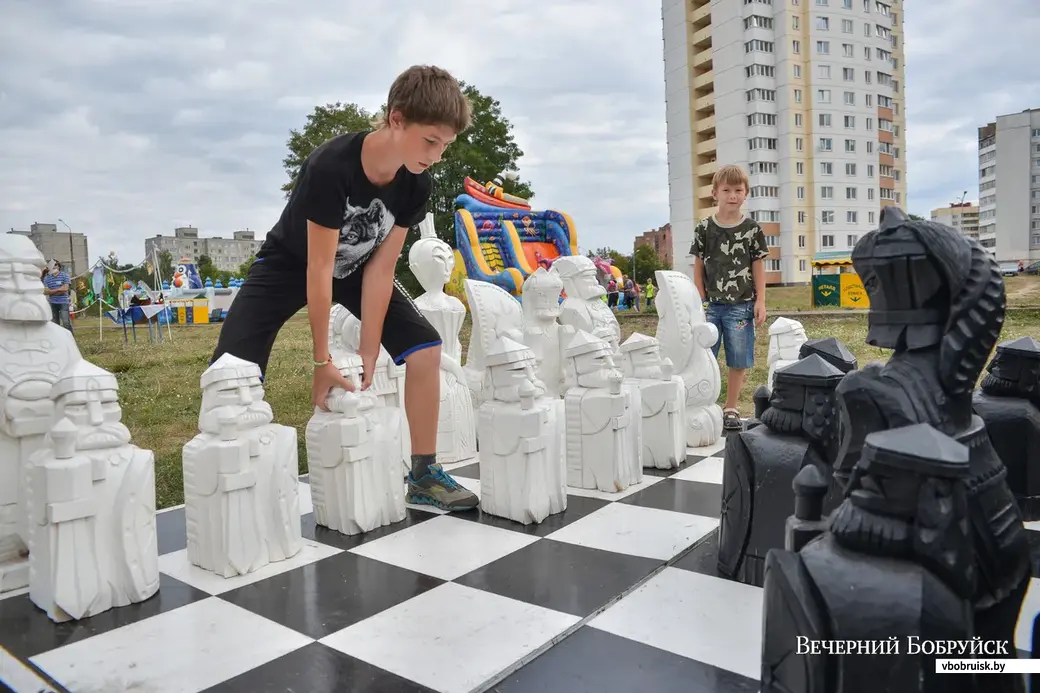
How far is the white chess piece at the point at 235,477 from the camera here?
178cm

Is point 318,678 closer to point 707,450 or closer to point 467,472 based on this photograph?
point 467,472

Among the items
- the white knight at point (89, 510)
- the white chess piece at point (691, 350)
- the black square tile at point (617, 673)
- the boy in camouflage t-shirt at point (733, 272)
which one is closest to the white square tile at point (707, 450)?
the white chess piece at point (691, 350)

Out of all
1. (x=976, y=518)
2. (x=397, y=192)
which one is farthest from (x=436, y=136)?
(x=976, y=518)

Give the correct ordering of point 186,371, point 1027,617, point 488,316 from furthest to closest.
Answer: point 186,371, point 488,316, point 1027,617

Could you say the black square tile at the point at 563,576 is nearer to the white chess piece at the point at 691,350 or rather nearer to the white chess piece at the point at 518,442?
the white chess piece at the point at 518,442

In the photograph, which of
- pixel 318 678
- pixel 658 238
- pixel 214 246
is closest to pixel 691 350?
pixel 318 678

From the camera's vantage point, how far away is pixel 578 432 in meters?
2.49

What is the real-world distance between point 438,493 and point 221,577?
28.8 inches

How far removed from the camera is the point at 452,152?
14461 mm

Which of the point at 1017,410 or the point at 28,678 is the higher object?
the point at 1017,410

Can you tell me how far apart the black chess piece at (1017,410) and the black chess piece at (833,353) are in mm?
387

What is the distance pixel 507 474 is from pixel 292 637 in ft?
2.81

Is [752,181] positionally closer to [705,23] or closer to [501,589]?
[705,23]

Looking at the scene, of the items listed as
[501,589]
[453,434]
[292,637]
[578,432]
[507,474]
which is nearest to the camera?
[292,637]
